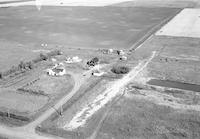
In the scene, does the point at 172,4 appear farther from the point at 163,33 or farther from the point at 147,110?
the point at 147,110

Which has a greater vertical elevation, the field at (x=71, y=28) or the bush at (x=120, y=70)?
the field at (x=71, y=28)

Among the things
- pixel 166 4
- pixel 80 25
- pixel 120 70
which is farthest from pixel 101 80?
pixel 166 4

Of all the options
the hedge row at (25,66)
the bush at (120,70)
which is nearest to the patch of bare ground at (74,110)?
the bush at (120,70)

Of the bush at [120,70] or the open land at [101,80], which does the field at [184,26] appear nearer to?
the open land at [101,80]

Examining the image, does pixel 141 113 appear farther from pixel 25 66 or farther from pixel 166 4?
pixel 166 4

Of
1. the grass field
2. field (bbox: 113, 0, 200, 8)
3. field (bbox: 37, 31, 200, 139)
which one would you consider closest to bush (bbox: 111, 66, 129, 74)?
field (bbox: 37, 31, 200, 139)

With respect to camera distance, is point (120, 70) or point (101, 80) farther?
point (120, 70)

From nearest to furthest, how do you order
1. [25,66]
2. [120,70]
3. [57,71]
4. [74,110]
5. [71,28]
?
[74,110], [120,70], [57,71], [25,66], [71,28]

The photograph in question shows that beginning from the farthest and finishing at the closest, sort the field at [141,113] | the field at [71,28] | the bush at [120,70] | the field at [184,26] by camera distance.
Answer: the field at [184,26] < the field at [71,28] < the bush at [120,70] < the field at [141,113]
